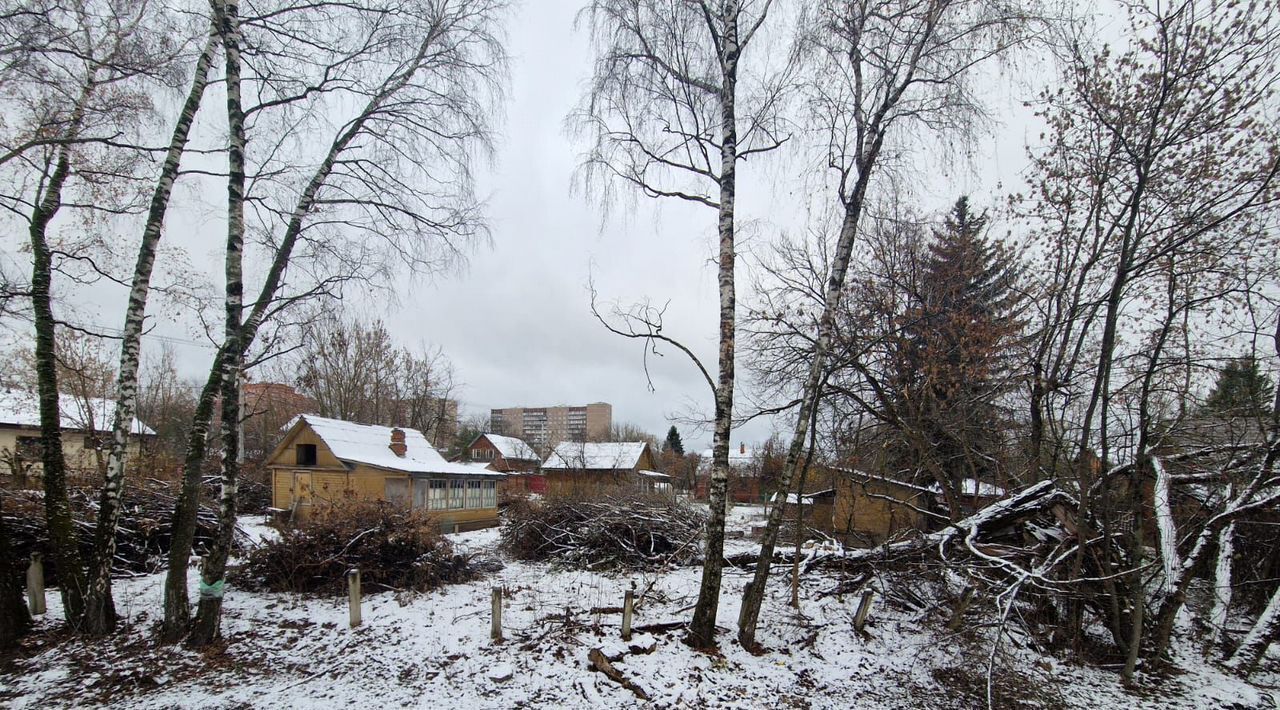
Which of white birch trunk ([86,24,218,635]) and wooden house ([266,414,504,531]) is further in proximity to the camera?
wooden house ([266,414,504,531])

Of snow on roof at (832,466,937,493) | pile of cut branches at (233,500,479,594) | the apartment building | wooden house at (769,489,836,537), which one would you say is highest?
the apartment building

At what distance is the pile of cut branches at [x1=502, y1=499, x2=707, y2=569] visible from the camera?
37.0ft

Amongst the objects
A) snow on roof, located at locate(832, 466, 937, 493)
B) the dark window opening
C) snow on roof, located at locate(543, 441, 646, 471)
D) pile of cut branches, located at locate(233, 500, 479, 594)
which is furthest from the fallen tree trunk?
snow on roof, located at locate(543, 441, 646, 471)

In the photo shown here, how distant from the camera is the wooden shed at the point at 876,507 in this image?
8133 mm

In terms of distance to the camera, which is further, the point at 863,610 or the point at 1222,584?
the point at 863,610

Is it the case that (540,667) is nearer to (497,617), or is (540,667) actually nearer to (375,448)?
(497,617)

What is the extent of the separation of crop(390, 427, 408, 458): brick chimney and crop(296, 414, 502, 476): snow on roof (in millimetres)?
111

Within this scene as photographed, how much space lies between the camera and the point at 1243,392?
22.5 feet

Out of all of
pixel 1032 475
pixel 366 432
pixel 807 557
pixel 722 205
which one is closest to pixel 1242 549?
pixel 1032 475

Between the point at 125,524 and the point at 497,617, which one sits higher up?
the point at 125,524

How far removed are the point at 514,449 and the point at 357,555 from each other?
36.0 m

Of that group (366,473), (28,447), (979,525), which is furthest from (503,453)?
(979,525)

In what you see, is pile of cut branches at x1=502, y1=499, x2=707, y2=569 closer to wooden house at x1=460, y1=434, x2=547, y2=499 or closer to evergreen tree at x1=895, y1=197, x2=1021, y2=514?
evergreen tree at x1=895, y1=197, x2=1021, y2=514

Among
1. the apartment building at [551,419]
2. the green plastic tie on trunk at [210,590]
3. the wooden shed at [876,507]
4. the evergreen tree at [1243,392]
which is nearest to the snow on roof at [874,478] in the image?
the wooden shed at [876,507]
